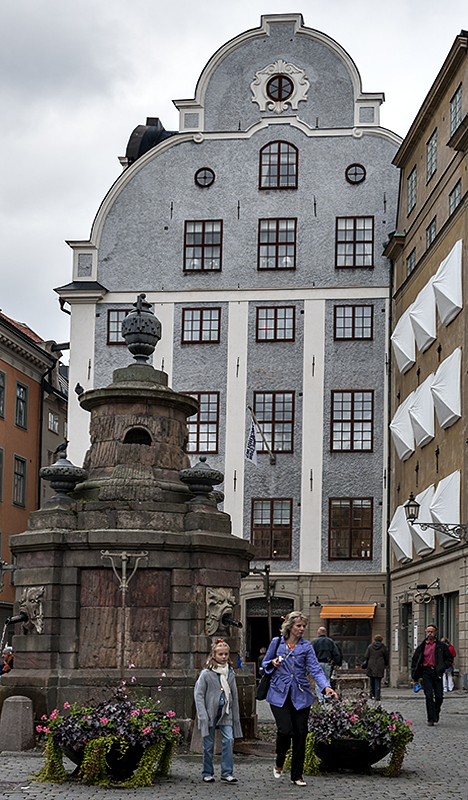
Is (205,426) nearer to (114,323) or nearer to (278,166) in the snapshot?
(114,323)

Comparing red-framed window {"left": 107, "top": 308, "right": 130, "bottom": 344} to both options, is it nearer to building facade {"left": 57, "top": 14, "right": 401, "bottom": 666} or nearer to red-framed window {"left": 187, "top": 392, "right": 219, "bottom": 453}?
building facade {"left": 57, "top": 14, "right": 401, "bottom": 666}

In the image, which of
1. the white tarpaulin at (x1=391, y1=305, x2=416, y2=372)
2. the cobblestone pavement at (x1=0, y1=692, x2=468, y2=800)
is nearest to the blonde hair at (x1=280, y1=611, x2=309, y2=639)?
the cobblestone pavement at (x1=0, y1=692, x2=468, y2=800)

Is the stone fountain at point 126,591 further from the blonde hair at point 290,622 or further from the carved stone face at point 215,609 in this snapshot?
the blonde hair at point 290,622

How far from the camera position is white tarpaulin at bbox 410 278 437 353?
37.0m

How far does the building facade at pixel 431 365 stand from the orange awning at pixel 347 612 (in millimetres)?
905

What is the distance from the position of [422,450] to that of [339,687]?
45.8 ft

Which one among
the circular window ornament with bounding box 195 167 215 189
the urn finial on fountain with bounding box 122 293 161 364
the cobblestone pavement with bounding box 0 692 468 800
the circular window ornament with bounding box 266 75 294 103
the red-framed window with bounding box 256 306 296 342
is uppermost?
the circular window ornament with bounding box 266 75 294 103

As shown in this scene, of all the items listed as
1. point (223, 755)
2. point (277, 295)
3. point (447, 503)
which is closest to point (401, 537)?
A: point (447, 503)

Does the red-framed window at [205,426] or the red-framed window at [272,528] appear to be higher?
the red-framed window at [205,426]

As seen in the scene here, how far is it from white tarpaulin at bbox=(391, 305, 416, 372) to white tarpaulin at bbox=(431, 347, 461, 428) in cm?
462

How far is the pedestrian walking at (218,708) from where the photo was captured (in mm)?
12219

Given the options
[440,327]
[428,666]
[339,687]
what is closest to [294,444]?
[440,327]

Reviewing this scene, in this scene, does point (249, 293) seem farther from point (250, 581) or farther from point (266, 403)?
point (250, 581)

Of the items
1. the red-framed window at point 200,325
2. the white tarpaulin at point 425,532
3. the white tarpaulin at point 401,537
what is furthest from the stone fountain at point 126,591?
the red-framed window at point 200,325
